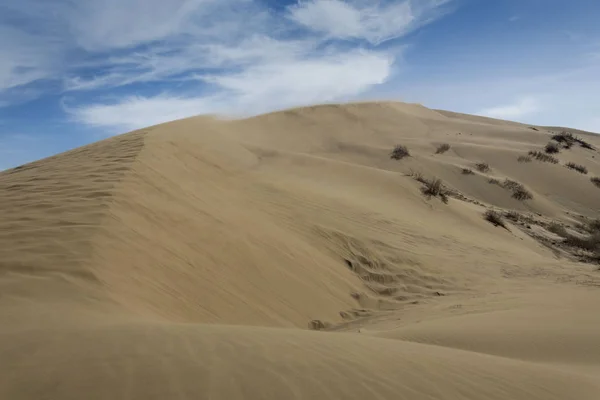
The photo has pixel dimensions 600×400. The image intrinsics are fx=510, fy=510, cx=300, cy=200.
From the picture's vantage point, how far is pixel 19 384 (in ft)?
9.68

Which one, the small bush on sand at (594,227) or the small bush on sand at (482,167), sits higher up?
the small bush on sand at (482,167)

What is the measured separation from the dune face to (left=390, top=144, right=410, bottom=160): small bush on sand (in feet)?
12.2

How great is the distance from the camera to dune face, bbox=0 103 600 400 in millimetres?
3291

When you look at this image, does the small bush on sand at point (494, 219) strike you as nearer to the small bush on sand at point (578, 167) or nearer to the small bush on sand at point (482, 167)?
the small bush on sand at point (482, 167)

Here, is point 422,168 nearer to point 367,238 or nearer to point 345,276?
point 367,238

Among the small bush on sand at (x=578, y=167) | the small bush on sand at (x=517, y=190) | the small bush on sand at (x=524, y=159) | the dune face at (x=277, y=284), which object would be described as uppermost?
the small bush on sand at (x=524, y=159)

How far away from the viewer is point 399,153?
842 inches

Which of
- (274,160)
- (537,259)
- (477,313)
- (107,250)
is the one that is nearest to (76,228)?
(107,250)

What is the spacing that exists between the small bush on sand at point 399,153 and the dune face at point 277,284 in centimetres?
373

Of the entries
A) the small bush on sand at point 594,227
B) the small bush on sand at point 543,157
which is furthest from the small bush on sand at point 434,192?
the small bush on sand at point 543,157

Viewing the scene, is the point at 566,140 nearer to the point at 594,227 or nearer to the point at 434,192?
the point at 594,227

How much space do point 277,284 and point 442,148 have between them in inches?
701

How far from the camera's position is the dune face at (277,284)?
10.8ft

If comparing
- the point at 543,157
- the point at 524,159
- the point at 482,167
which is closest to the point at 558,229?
the point at 482,167
